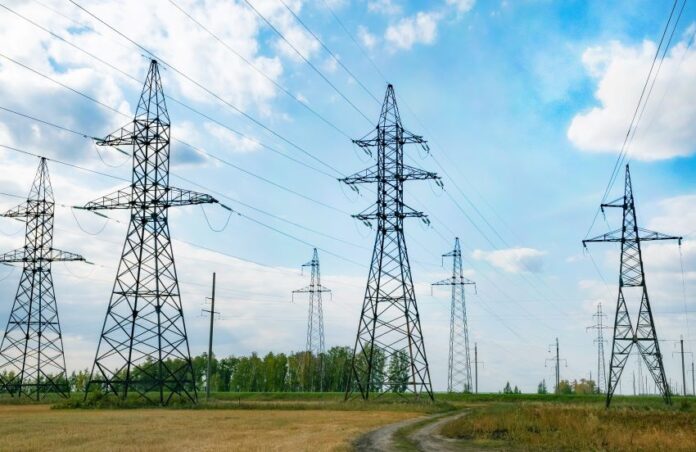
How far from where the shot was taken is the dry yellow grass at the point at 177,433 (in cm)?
2342

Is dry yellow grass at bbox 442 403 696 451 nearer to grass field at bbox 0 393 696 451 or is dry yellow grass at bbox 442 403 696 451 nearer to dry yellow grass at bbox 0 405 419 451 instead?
grass field at bbox 0 393 696 451

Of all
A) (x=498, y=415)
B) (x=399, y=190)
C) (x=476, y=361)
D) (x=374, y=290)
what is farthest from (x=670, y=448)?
(x=476, y=361)

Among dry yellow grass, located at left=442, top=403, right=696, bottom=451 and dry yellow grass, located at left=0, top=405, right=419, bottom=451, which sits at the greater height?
dry yellow grass, located at left=442, top=403, right=696, bottom=451

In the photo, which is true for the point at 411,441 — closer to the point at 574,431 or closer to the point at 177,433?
the point at 574,431

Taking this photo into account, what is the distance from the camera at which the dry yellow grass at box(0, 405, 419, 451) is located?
76.8 feet

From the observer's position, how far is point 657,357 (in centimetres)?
5425

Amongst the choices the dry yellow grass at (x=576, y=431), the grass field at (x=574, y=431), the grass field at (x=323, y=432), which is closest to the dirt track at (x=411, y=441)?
the grass field at (x=323, y=432)

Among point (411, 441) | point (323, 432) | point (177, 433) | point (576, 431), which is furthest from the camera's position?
point (323, 432)

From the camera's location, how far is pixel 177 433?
2873 cm

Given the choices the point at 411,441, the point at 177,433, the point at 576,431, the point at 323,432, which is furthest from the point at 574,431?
the point at 177,433

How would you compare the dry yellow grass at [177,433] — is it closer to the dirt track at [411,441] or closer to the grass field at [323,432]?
the grass field at [323,432]

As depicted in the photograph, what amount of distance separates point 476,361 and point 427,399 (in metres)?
55.7

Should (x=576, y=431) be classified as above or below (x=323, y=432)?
above

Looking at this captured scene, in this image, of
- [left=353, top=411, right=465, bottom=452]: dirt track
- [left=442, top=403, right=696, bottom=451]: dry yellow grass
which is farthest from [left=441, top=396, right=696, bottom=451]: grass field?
[left=353, top=411, right=465, bottom=452]: dirt track
